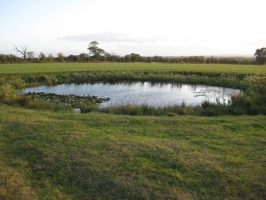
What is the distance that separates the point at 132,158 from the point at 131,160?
0.24 feet

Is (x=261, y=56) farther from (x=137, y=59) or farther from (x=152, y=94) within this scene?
(x=152, y=94)

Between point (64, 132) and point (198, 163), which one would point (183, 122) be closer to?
point (198, 163)

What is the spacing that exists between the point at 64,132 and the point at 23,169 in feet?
6.20

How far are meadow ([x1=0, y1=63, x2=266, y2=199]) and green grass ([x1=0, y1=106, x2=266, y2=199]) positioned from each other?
15 mm

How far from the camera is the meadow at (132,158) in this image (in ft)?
12.8

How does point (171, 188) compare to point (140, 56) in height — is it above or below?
below

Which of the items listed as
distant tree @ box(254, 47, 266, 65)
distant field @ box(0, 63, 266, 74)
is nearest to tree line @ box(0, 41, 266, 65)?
distant tree @ box(254, 47, 266, 65)

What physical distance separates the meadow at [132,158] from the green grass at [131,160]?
1 centimetres

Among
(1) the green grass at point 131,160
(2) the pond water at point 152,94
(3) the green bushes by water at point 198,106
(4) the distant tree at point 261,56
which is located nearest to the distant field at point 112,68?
(3) the green bushes by water at point 198,106

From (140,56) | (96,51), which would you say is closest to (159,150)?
(140,56)

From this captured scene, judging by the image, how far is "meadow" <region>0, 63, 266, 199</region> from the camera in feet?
12.8

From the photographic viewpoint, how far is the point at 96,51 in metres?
72.8

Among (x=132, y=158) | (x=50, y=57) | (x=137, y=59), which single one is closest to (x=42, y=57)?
(x=50, y=57)

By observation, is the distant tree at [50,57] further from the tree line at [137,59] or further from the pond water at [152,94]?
the pond water at [152,94]
